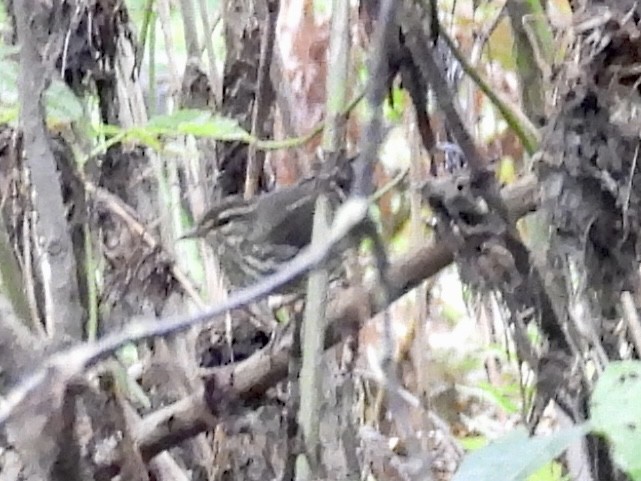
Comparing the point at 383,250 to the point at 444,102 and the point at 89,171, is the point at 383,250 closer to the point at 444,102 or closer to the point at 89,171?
the point at 444,102

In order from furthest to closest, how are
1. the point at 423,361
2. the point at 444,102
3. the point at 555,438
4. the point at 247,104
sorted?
the point at 423,361
the point at 247,104
the point at 444,102
the point at 555,438

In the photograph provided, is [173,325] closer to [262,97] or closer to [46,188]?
[46,188]

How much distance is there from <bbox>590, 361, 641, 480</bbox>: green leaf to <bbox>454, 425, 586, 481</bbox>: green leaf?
0.04ft

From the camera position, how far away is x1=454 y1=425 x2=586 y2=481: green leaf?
29cm

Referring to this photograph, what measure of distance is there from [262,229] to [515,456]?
0.31 m

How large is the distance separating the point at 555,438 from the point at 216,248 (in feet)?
1.36

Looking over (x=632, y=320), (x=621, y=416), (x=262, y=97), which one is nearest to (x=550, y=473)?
(x=632, y=320)

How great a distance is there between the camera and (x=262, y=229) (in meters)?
0.59

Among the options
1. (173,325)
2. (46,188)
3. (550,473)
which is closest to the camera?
(173,325)

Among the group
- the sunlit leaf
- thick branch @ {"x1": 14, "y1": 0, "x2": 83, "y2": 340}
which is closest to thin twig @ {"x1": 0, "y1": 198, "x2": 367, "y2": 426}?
thick branch @ {"x1": 14, "y1": 0, "x2": 83, "y2": 340}

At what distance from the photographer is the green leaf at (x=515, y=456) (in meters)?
0.29

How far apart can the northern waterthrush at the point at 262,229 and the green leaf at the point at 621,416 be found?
0.53 ft

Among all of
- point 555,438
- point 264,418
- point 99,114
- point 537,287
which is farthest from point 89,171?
point 555,438

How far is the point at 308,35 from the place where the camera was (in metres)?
1.09
